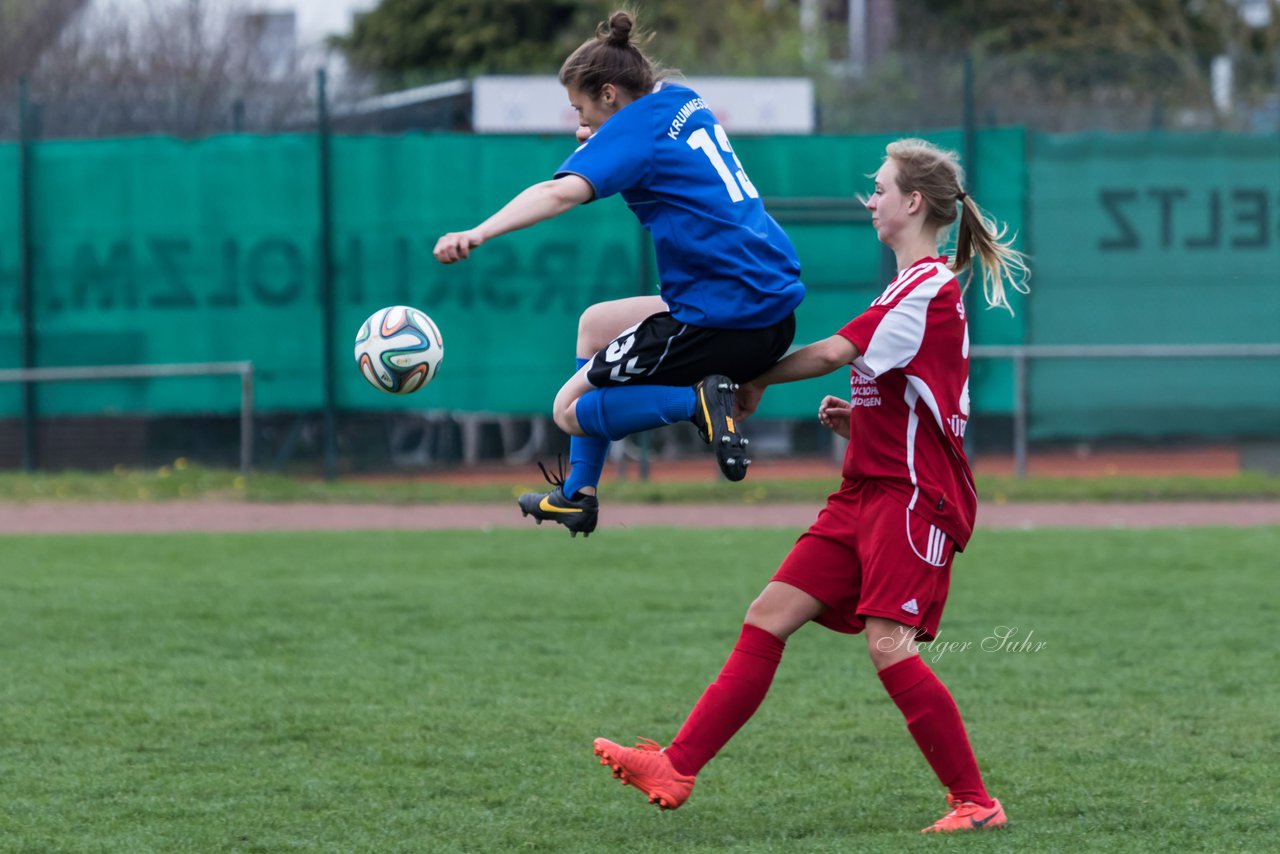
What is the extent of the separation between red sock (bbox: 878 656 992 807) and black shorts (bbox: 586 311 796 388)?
38.2 inches

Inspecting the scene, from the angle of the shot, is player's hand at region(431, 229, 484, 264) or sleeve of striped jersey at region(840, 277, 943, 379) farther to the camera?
sleeve of striped jersey at region(840, 277, 943, 379)

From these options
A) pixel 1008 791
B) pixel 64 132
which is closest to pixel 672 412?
pixel 1008 791

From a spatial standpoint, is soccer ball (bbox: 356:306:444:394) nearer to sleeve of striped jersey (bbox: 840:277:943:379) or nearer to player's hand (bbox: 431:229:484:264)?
player's hand (bbox: 431:229:484:264)

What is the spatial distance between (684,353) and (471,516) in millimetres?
7687

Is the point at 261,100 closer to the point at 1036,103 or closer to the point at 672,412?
the point at 1036,103

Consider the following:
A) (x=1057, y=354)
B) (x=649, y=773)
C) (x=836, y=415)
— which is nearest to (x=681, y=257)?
(x=836, y=415)

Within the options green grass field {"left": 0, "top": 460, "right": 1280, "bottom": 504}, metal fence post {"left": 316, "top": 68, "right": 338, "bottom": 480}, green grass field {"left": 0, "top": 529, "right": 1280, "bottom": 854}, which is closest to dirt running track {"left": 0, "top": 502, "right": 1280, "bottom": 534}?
green grass field {"left": 0, "top": 460, "right": 1280, "bottom": 504}

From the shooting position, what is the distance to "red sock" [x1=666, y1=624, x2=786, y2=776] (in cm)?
481

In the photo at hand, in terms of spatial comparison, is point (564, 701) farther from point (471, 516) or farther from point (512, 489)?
point (512, 489)

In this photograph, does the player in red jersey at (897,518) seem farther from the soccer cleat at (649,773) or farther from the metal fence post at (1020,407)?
the metal fence post at (1020,407)

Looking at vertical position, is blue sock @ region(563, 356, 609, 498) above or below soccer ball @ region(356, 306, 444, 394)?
below

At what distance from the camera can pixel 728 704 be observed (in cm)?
483

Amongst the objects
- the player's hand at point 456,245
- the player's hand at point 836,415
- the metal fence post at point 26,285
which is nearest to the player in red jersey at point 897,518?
the player's hand at point 836,415

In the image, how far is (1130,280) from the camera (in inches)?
549
